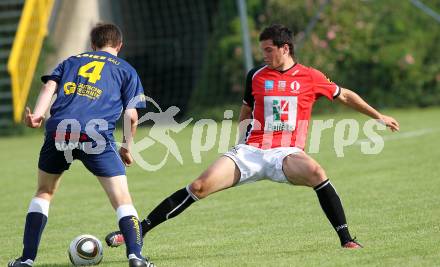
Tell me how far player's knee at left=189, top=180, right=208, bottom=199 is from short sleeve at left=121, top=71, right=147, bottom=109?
828 mm

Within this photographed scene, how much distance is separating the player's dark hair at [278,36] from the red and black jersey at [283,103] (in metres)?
0.24

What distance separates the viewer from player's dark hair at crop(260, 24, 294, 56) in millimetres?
7211

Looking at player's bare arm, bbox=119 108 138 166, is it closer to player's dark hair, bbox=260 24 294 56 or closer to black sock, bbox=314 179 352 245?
player's dark hair, bbox=260 24 294 56

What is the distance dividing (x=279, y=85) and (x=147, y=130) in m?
13.0

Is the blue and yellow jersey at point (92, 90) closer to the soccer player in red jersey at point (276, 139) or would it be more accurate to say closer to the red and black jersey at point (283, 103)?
the soccer player in red jersey at point (276, 139)

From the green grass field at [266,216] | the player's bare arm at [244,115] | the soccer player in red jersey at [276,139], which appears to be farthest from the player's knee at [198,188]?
the player's bare arm at [244,115]

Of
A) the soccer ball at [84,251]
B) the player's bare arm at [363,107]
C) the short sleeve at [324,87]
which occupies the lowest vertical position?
the soccer ball at [84,251]

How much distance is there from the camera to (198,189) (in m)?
7.11

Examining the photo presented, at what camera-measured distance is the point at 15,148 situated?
17.8m

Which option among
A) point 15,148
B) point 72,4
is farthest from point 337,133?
point 72,4

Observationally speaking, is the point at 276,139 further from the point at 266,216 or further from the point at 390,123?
the point at 266,216

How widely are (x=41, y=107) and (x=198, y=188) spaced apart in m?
1.37

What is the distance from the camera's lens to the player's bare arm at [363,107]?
7.28 meters

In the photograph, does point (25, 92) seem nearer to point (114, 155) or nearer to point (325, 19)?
point (325, 19)
